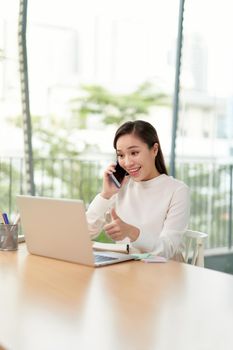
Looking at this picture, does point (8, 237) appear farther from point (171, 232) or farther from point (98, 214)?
point (171, 232)

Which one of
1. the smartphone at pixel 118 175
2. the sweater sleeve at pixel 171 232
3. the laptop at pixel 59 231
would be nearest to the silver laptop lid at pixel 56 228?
the laptop at pixel 59 231

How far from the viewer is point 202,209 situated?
442 centimetres

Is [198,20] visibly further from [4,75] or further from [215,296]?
[215,296]

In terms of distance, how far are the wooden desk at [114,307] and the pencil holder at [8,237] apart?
0.21 metres

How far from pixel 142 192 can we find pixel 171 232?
1.04 ft

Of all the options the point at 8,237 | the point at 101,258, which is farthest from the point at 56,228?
the point at 8,237

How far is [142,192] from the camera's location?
A: 248 centimetres

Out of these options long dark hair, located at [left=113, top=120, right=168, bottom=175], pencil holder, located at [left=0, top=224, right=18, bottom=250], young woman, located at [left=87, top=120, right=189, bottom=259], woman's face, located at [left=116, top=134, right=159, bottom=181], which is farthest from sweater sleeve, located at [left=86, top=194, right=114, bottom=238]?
pencil holder, located at [left=0, top=224, right=18, bottom=250]

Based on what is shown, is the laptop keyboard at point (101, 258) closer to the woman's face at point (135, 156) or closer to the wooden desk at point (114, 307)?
the wooden desk at point (114, 307)

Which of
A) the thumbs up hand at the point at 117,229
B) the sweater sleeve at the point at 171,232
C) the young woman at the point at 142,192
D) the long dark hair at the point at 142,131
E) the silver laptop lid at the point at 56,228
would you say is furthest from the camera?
the long dark hair at the point at 142,131

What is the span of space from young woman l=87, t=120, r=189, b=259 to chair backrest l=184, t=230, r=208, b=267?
0.05 m

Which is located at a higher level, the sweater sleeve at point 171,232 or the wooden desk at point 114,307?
the sweater sleeve at point 171,232

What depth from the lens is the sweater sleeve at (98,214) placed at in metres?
2.48

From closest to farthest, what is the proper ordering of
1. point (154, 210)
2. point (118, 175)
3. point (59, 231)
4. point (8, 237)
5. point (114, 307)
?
point (114, 307)
point (59, 231)
point (8, 237)
point (154, 210)
point (118, 175)
